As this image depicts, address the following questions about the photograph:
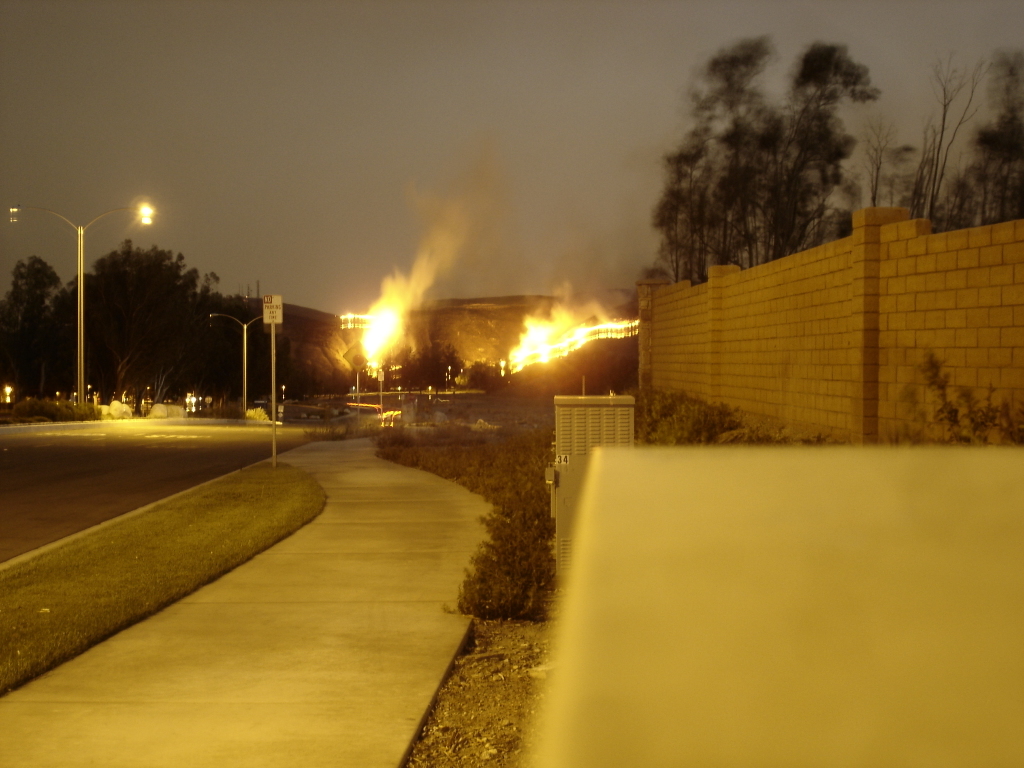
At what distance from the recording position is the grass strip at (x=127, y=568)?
6703 millimetres

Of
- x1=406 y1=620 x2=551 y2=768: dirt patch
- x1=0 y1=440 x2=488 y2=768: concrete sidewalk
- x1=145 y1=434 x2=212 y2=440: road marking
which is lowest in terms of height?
x1=406 y1=620 x2=551 y2=768: dirt patch

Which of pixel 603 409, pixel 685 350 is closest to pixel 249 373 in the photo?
pixel 685 350

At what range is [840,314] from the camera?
12000mm

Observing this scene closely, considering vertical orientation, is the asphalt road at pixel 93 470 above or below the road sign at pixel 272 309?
below

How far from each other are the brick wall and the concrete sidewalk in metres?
4.74

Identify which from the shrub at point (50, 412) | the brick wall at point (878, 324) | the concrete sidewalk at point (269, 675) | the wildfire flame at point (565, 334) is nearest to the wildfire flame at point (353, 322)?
the wildfire flame at point (565, 334)

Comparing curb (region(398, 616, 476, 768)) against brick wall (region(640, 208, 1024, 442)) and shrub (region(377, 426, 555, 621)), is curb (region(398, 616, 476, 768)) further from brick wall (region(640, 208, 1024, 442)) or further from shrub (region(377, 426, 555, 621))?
brick wall (region(640, 208, 1024, 442))

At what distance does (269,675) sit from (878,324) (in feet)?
25.1

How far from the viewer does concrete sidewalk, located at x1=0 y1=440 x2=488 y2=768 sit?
4926 mm

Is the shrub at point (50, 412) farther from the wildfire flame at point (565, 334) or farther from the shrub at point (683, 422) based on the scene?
the wildfire flame at point (565, 334)

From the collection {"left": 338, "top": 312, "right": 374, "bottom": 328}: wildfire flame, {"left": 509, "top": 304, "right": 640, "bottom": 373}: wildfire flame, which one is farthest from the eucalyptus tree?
{"left": 338, "top": 312, "right": 374, "bottom": 328}: wildfire flame

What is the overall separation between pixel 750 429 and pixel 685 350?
248 inches

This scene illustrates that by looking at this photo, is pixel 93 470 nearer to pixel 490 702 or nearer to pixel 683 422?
pixel 683 422

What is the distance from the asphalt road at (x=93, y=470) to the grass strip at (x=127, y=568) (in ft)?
2.83
